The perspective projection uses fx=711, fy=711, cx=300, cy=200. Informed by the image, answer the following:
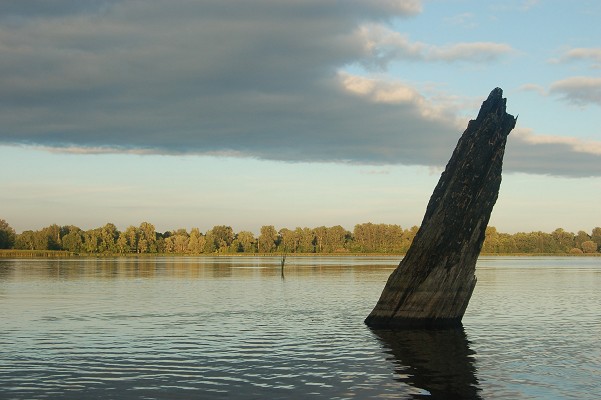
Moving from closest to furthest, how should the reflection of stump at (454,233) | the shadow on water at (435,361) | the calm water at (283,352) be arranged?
the calm water at (283,352)
the shadow on water at (435,361)
the reflection of stump at (454,233)

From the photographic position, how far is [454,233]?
3962 centimetres

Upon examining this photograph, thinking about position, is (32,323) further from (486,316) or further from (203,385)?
(486,316)

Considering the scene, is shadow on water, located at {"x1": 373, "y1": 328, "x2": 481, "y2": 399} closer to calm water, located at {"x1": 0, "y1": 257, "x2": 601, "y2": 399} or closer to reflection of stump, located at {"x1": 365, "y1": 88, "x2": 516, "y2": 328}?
calm water, located at {"x1": 0, "y1": 257, "x2": 601, "y2": 399}

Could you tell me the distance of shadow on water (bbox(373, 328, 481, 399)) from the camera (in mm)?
25203

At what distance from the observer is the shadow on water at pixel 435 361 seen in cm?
2520

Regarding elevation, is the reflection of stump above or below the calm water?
above

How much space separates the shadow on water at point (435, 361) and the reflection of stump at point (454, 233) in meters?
1.47

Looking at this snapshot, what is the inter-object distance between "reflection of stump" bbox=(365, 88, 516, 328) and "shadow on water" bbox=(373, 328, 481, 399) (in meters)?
1.47

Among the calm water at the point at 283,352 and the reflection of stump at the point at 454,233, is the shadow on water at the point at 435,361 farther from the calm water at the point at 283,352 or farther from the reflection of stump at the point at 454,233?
the reflection of stump at the point at 454,233

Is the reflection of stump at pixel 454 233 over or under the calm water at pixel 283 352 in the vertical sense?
over

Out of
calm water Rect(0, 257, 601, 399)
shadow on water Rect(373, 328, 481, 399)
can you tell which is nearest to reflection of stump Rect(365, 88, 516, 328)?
shadow on water Rect(373, 328, 481, 399)

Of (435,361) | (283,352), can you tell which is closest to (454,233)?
(435,361)

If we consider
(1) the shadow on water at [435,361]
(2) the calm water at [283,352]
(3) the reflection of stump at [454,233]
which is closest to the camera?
(2) the calm water at [283,352]

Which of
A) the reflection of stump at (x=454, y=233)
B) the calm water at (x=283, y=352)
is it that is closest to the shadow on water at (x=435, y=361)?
the calm water at (x=283, y=352)
